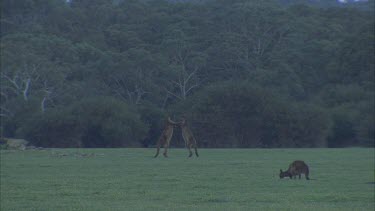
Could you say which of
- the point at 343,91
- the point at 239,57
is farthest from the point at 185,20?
the point at 343,91
